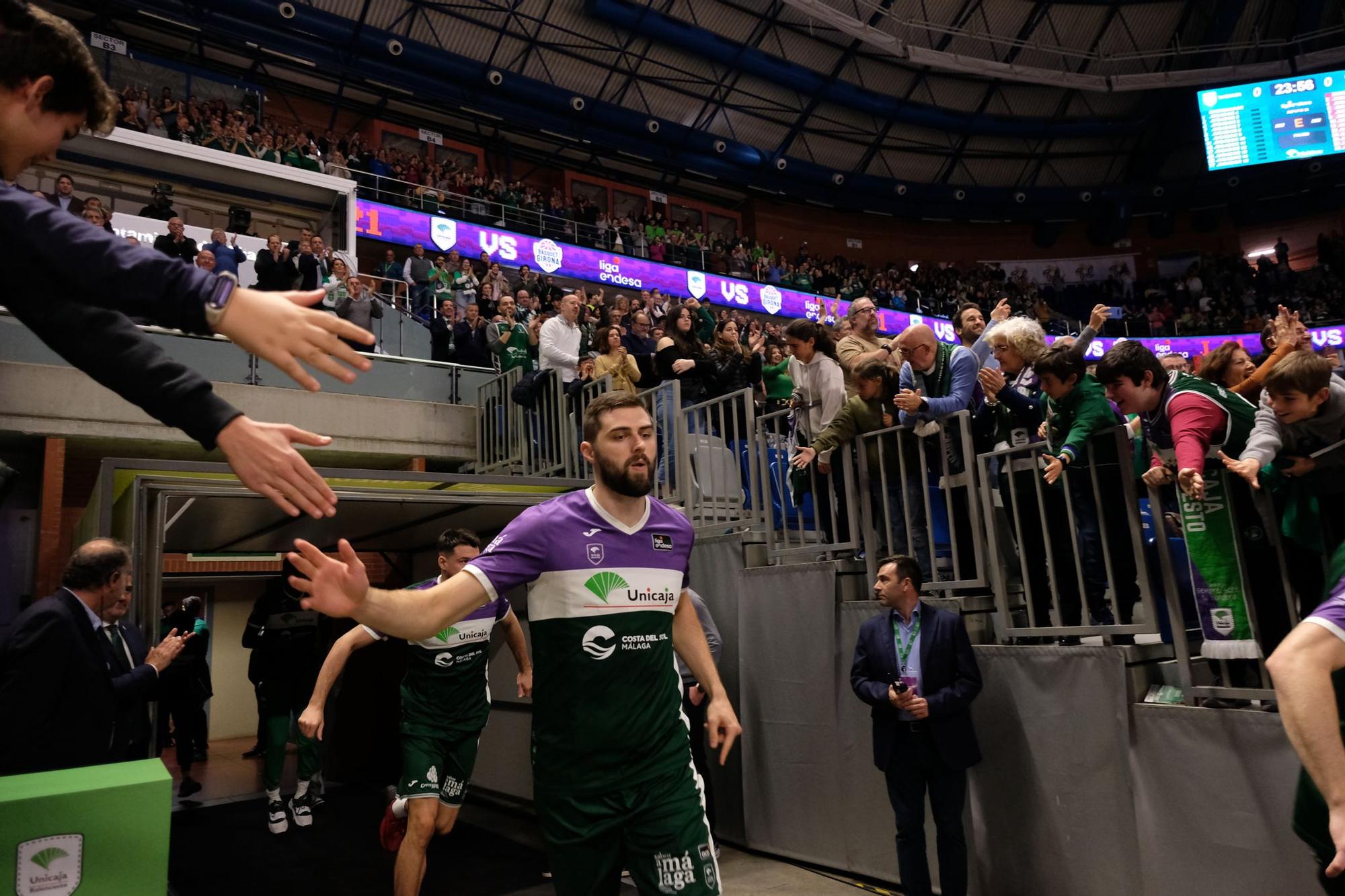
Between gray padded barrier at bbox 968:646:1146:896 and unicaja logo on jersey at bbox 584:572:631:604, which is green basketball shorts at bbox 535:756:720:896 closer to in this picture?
unicaja logo on jersey at bbox 584:572:631:604

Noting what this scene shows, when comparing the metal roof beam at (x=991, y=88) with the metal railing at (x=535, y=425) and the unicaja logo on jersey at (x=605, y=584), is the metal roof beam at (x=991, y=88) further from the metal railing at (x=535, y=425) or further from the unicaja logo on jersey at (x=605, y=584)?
Result: the unicaja logo on jersey at (x=605, y=584)

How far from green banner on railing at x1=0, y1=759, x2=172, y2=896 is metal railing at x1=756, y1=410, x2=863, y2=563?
4.59 m

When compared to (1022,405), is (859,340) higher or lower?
higher

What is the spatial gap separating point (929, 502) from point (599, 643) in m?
3.10

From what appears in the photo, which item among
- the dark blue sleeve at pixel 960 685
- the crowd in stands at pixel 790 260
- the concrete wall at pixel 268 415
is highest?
the crowd in stands at pixel 790 260

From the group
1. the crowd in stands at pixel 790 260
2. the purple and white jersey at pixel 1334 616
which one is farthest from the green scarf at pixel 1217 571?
the crowd in stands at pixel 790 260

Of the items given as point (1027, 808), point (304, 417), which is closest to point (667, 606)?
point (1027, 808)

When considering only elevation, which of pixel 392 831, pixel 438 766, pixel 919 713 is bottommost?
pixel 392 831

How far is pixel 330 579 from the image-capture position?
7.51 ft

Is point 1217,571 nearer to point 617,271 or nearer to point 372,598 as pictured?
point 372,598

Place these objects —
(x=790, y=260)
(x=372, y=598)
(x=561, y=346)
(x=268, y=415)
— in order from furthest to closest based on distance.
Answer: (x=790, y=260) → (x=268, y=415) → (x=561, y=346) → (x=372, y=598)

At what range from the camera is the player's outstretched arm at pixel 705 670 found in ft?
10.8

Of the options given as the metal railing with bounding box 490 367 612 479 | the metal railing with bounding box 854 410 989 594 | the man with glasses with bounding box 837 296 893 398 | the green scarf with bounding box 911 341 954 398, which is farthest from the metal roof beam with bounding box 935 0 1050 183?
the metal railing with bounding box 854 410 989 594

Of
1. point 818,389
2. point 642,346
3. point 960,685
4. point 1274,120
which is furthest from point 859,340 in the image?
point 1274,120
